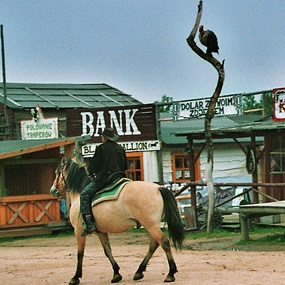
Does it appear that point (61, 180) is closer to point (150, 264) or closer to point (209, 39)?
point (150, 264)

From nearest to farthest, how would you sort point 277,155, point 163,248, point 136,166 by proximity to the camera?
point 163,248 < point 277,155 < point 136,166

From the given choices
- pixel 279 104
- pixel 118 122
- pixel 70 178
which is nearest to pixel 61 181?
pixel 70 178

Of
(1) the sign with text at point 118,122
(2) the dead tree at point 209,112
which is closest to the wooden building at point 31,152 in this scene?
(1) the sign with text at point 118,122

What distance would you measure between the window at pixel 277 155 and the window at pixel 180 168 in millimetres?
7967

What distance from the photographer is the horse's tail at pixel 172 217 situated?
474 inches

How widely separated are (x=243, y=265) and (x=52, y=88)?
82.0 ft

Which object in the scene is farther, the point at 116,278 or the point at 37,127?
the point at 37,127

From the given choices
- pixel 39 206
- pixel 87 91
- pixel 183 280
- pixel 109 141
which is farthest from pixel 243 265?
pixel 87 91

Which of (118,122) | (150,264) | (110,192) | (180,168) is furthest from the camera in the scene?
(180,168)

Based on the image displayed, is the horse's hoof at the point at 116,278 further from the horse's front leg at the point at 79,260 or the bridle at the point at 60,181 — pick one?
the bridle at the point at 60,181

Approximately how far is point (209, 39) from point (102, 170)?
8.15m

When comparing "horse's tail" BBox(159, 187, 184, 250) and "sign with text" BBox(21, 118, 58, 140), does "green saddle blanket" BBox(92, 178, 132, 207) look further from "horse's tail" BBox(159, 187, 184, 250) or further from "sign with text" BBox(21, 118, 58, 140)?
"sign with text" BBox(21, 118, 58, 140)

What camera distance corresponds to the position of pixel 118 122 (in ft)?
84.0

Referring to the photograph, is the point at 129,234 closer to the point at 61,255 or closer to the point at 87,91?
the point at 61,255
